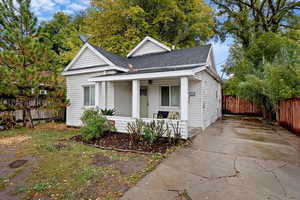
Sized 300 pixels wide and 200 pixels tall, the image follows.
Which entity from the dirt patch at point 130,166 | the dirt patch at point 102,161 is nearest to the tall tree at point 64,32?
the dirt patch at point 102,161

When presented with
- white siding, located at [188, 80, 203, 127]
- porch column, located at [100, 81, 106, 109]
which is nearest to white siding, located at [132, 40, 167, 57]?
white siding, located at [188, 80, 203, 127]

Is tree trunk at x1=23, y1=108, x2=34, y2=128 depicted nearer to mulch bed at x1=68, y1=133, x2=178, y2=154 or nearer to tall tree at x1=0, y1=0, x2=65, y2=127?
tall tree at x1=0, y1=0, x2=65, y2=127

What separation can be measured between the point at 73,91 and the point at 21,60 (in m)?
2.86

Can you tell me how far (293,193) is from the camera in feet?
8.66

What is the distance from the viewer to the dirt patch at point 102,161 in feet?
13.3

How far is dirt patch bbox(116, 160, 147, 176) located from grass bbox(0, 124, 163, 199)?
0.40ft

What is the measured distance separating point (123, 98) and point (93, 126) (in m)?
2.92

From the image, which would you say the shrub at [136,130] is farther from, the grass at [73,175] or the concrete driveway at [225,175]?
the concrete driveway at [225,175]

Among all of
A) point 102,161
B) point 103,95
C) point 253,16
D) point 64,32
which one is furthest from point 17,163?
point 253,16

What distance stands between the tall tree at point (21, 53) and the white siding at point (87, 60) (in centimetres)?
135

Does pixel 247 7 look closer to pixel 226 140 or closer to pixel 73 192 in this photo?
pixel 226 140

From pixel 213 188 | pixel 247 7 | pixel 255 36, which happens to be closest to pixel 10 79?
pixel 213 188

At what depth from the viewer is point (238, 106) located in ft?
50.3

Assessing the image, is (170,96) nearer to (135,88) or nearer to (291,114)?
(135,88)
